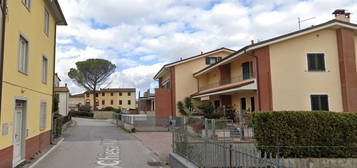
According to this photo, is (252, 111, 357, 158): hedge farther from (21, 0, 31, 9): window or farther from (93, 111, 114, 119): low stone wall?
(93, 111, 114, 119): low stone wall

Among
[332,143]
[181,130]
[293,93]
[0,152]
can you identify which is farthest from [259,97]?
[0,152]

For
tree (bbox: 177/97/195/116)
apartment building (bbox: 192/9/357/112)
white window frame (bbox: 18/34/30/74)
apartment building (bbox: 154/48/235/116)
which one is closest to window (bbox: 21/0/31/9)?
white window frame (bbox: 18/34/30/74)

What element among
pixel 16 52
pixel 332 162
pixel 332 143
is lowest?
pixel 332 162

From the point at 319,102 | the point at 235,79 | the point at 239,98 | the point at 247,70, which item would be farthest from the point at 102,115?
the point at 319,102

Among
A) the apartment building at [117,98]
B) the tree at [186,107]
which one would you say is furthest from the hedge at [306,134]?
the apartment building at [117,98]

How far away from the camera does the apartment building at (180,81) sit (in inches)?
1341

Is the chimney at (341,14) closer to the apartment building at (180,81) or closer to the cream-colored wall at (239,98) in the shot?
the cream-colored wall at (239,98)

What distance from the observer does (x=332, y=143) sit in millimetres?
12594

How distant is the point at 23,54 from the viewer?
1170 cm

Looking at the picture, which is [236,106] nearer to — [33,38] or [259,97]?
[259,97]

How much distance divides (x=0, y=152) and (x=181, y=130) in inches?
220

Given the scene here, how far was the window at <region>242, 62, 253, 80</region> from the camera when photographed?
74.7 ft

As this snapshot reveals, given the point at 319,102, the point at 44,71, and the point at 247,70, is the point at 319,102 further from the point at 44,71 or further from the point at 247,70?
the point at 44,71

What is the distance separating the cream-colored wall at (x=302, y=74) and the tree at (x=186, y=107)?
12.3 m
